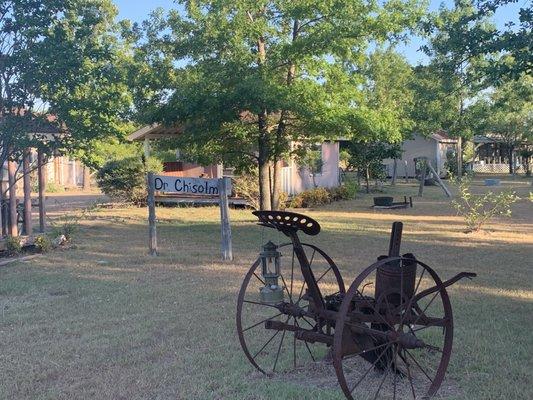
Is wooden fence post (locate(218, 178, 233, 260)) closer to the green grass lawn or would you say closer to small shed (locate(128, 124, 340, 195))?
the green grass lawn

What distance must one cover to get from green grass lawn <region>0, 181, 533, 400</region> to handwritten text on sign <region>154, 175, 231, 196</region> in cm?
105

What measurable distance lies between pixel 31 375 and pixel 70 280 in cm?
353

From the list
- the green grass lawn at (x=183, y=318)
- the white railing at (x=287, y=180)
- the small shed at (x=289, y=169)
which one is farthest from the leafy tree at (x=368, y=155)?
the green grass lawn at (x=183, y=318)

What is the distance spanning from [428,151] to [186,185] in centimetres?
3570

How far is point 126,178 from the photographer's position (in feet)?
64.0

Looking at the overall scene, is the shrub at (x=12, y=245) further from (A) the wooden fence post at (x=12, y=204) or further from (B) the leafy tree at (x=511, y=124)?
(B) the leafy tree at (x=511, y=124)

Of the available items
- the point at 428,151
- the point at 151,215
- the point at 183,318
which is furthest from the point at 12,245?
the point at 428,151

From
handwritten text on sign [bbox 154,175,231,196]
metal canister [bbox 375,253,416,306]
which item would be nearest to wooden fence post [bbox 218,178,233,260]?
handwritten text on sign [bbox 154,175,231,196]

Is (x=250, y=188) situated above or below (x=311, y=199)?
above

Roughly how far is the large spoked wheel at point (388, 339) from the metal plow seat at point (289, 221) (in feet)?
1.62

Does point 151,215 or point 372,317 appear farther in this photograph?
point 151,215

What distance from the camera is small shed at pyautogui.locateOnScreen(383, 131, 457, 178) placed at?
137ft

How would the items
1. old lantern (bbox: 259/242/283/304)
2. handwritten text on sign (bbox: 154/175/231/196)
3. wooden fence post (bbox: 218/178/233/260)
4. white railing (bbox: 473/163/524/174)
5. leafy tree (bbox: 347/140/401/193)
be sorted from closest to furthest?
old lantern (bbox: 259/242/283/304), wooden fence post (bbox: 218/178/233/260), handwritten text on sign (bbox: 154/175/231/196), leafy tree (bbox: 347/140/401/193), white railing (bbox: 473/163/524/174)

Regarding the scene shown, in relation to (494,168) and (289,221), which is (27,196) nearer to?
(289,221)
